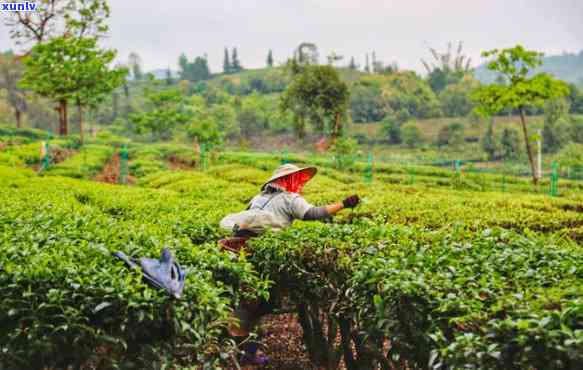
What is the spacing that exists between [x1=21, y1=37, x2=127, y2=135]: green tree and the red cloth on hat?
70.8 ft

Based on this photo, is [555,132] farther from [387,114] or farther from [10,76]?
[10,76]

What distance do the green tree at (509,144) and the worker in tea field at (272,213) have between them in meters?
40.9

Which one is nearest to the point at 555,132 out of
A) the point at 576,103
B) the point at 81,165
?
the point at 576,103

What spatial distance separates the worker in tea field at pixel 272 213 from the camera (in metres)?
4.91

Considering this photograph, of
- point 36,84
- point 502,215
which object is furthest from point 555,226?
point 36,84

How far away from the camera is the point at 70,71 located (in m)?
24.8

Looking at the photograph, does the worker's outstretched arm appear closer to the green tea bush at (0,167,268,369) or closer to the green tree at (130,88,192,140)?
the green tea bush at (0,167,268,369)

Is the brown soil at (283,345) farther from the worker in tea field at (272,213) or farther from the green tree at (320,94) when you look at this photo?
the green tree at (320,94)

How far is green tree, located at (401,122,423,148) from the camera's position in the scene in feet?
175

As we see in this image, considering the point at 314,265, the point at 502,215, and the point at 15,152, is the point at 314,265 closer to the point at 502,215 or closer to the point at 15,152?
the point at 502,215

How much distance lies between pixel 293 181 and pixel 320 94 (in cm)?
2464

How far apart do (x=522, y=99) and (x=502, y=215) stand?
12202 mm

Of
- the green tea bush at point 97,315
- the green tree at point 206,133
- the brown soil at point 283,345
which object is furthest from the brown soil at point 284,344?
the green tree at point 206,133

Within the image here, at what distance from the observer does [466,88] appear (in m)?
64.8
